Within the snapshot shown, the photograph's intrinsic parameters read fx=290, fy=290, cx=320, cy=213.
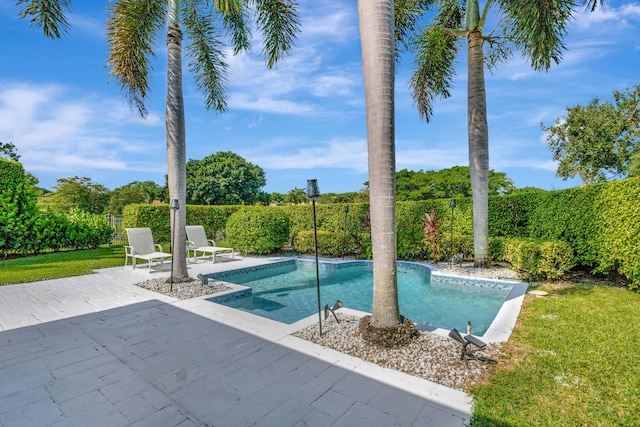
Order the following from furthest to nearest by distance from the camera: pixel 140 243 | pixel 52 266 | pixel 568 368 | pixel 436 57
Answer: pixel 436 57, pixel 140 243, pixel 52 266, pixel 568 368

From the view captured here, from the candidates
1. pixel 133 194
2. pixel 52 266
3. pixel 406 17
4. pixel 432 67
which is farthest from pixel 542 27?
pixel 133 194

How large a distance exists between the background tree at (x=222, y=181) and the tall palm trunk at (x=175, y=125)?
26.5 m

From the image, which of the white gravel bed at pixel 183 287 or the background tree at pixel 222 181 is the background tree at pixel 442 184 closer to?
the background tree at pixel 222 181

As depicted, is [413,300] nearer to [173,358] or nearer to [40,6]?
[173,358]

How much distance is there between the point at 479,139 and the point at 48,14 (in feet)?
36.8

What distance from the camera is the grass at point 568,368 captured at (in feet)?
7.92

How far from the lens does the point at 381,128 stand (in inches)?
143

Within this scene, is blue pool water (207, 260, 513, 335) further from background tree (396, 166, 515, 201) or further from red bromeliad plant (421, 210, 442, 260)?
background tree (396, 166, 515, 201)

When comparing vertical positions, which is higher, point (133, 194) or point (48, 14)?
point (48, 14)

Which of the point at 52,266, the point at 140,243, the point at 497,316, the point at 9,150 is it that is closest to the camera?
the point at 497,316

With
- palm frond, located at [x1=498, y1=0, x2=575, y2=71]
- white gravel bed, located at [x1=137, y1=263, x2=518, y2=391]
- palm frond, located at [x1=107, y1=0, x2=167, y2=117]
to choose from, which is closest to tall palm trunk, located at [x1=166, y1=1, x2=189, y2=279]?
palm frond, located at [x1=107, y1=0, x2=167, y2=117]

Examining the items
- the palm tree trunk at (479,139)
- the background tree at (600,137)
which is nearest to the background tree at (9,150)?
the palm tree trunk at (479,139)

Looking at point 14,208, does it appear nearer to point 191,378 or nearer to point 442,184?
point 191,378

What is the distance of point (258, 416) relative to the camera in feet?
7.93
